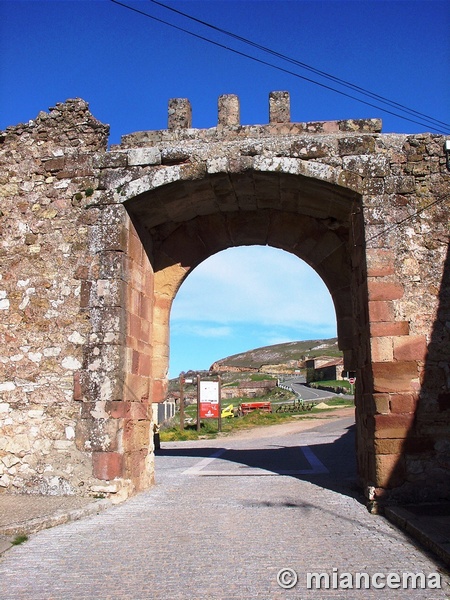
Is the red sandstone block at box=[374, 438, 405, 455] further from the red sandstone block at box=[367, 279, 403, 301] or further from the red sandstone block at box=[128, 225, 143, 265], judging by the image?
the red sandstone block at box=[128, 225, 143, 265]

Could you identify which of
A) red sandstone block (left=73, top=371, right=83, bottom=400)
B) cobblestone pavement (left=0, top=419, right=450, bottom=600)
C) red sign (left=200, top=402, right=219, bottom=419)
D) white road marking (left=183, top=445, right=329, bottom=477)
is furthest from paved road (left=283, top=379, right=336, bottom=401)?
red sandstone block (left=73, top=371, right=83, bottom=400)

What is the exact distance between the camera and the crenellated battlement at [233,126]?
23.4 ft

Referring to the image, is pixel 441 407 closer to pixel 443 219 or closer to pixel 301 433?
pixel 443 219

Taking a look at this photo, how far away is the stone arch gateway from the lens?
6188 mm

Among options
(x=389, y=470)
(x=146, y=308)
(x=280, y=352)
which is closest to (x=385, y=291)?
(x=389, y=470)

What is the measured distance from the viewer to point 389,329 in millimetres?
6281

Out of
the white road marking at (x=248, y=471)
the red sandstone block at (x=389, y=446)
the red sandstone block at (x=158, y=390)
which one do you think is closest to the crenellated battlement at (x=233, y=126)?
the red sandstone block at (x=158, y=390)

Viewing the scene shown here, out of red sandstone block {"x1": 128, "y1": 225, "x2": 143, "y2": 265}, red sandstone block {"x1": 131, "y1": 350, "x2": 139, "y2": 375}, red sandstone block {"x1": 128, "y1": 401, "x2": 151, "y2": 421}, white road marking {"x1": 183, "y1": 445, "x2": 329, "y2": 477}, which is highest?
red sandstone block {"x1": 128, "y1": 225, "x2": 143, "y2": 265}

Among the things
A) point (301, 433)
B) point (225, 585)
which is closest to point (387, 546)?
point (225, 585)

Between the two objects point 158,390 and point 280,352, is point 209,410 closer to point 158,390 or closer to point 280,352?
point 158,390

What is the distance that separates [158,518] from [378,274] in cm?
366

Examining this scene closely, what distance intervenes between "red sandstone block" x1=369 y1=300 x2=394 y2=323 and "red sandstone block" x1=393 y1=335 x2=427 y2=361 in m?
0.27

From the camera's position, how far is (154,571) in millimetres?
3836

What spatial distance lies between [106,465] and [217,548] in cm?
232
